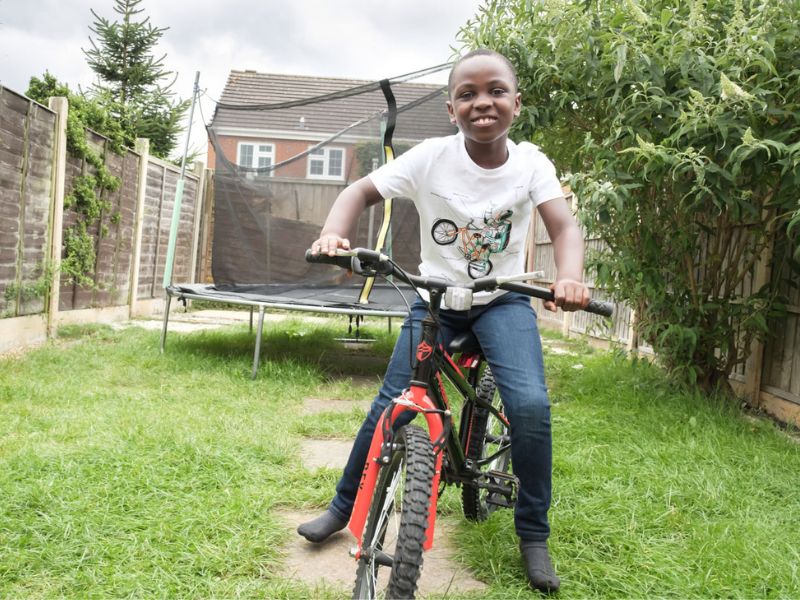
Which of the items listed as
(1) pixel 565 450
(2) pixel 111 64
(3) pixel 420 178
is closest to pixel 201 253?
(2) pixel 111 64

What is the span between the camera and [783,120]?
331 centimetres

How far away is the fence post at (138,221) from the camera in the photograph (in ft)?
24.7

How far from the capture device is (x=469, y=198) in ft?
6.29

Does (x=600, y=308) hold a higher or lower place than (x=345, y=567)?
higher

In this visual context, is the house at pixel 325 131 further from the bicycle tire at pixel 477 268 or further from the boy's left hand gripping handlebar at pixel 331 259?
the boy's left hand gripping handlebar at pixel 331 259

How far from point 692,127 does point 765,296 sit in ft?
3.77

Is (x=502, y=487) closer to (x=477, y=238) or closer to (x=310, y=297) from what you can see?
(x=477, y=238)

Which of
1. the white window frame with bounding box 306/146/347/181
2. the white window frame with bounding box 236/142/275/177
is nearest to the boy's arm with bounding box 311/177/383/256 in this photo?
the white window frame with bounding box 306/146/347/181

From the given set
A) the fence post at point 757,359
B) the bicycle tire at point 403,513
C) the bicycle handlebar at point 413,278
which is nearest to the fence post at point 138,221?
the fence post at point 757,359

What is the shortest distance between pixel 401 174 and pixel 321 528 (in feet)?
3.41

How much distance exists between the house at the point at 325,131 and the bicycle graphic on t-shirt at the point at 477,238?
3.24 m

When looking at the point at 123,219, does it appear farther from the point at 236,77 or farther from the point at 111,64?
the point at 111,64

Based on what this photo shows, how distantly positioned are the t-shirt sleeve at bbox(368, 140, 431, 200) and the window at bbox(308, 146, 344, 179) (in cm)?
338

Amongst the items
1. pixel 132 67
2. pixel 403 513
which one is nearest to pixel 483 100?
pixel 403 513
